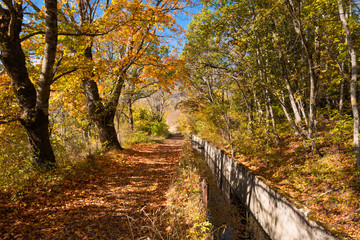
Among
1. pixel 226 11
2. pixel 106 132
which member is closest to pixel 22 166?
pixel 106 132

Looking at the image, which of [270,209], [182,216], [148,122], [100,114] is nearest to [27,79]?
[100,114]

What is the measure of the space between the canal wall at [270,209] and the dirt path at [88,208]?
299cm

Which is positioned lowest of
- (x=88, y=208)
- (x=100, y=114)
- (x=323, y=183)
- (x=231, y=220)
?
(x=231, y=220)

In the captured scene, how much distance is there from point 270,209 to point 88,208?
4805 millimetres

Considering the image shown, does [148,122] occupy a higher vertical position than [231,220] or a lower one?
higher

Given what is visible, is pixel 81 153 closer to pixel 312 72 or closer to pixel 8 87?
pixel 8 87

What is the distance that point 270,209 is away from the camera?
4.64 meters

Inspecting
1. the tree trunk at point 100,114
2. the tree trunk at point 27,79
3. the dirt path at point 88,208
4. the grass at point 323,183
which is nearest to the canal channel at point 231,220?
the grass at point 323,183

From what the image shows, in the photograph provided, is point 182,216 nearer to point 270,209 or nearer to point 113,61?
point 270,209

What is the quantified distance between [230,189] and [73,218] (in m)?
6.52

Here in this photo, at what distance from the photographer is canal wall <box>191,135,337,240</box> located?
11.0 ft

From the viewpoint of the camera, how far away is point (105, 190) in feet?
17.1

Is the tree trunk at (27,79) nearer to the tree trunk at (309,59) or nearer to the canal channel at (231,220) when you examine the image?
the canal channel at (231,220)

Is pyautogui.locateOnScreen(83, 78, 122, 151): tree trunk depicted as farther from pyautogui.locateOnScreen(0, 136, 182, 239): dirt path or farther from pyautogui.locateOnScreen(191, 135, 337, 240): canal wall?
pyautogui.locateOnScreen(191, 135, 337, 240): canal wall
